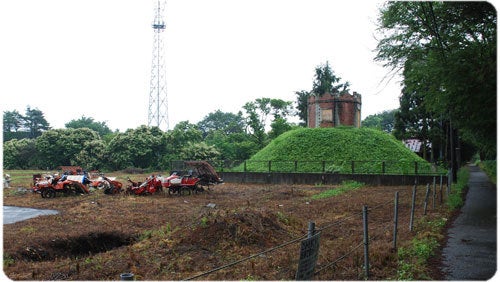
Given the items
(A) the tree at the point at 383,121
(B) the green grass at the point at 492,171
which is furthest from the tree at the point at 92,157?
(A) the tree at the point at 383,121

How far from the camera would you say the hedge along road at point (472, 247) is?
7125 mm

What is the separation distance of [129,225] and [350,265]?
6855mm

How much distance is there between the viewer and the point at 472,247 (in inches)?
353

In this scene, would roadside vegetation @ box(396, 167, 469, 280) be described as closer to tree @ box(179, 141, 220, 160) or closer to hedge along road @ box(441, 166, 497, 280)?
hedge along road @ box(441, 166, 497, 280)

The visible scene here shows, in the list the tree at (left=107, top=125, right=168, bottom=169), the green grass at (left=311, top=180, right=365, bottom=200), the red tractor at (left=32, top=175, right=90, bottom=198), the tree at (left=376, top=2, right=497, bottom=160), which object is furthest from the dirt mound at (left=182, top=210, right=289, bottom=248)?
the tree at (left=107, top=125, right=168, bottom=169)

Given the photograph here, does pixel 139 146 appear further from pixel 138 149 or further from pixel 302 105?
pixel 302 105

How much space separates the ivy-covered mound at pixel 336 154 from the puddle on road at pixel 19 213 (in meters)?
18.8

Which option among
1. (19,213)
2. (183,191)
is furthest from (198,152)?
(19,213)

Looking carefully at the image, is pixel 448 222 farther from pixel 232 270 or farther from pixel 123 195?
pixel 123 195

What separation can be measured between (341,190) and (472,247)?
46.9 ft

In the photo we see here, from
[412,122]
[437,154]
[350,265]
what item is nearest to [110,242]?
[350,265]

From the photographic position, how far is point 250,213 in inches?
404

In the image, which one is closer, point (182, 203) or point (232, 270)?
point (232, 270)

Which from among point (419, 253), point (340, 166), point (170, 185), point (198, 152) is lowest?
point (419, 253)
